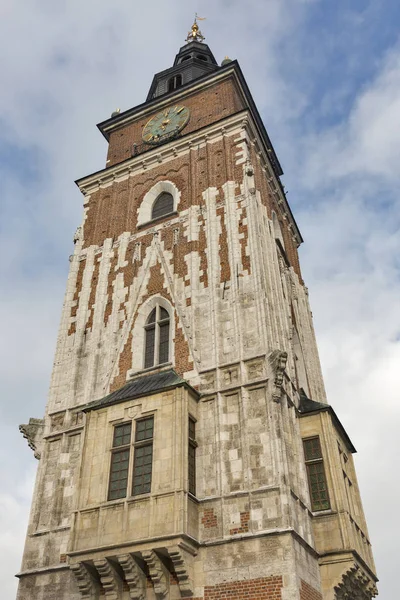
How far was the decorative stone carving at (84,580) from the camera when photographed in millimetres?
15672

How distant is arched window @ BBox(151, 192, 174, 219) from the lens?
998 inches

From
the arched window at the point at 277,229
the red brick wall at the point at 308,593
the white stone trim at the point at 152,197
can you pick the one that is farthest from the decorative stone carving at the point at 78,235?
the red brick wall at the point at 308,593

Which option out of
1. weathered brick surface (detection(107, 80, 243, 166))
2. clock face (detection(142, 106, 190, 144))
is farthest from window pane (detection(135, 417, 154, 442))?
clock face (detection(142, 106, 190, 144))

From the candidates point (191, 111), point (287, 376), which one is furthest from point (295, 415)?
point (191, 111)

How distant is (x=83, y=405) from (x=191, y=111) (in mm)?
15632

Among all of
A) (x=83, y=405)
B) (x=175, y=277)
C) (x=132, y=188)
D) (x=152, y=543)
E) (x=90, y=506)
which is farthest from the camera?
(x=132, y=188)

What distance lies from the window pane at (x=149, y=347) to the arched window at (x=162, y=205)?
18.9 ft

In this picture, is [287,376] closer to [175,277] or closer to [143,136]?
[175,277]

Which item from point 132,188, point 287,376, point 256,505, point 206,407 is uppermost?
point 132,188

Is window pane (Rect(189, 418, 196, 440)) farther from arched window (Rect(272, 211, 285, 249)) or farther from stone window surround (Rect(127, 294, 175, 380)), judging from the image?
arched window (Rect(272, 211, 285, 249))

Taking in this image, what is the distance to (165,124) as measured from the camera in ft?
96.4

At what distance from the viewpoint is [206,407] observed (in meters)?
17.9

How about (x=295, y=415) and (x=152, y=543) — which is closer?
(x=152, y=543)

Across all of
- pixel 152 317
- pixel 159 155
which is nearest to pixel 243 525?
pixel 152 317
